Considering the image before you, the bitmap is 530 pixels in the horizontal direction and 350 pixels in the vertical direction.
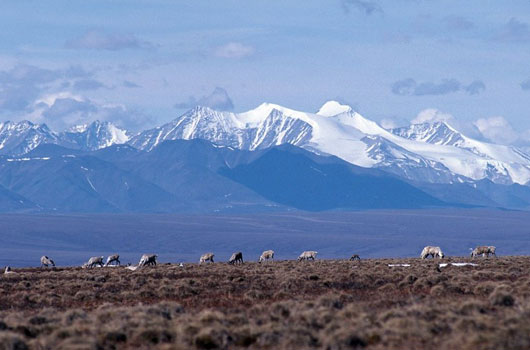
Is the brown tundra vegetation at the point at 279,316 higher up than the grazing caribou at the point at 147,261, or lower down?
lower down

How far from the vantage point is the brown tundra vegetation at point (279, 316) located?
18.6m

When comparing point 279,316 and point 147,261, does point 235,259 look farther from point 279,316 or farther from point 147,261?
point 279,316

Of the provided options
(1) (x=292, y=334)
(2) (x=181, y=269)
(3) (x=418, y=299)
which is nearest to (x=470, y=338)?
(1) (x=292, y=334)

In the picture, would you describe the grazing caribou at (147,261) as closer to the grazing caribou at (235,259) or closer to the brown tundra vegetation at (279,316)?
the grazing caribou at (235,259)

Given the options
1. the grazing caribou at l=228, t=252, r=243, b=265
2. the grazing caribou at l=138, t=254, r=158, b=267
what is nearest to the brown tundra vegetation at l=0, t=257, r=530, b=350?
the grazing caribou at l=138, t=254, r=158, b=267

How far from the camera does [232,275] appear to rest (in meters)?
41.2

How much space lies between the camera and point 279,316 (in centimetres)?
2273

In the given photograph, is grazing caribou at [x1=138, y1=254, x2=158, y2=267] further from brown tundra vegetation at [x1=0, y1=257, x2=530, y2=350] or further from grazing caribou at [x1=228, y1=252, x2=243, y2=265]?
brown tundra vegetation at [x1=0, y1=257, x2=530, y2=350]

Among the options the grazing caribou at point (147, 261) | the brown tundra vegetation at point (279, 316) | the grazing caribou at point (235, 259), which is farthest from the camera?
the grazing caribou at point (235, 259)

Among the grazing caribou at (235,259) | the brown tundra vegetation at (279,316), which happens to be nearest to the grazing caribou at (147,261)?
the grazing caribou at (235,259)

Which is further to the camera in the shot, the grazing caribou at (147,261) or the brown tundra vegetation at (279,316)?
the grazing caribou at (147,261)

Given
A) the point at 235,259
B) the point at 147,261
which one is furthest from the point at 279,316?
the point at 235,259

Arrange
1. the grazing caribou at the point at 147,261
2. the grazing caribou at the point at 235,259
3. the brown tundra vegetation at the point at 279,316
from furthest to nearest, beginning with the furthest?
the grazing caribou at the point at 235,259 < the grazing caribou at the point at 147,261 < the brown tundra vegetation at the point at 279,316

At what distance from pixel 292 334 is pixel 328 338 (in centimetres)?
107
